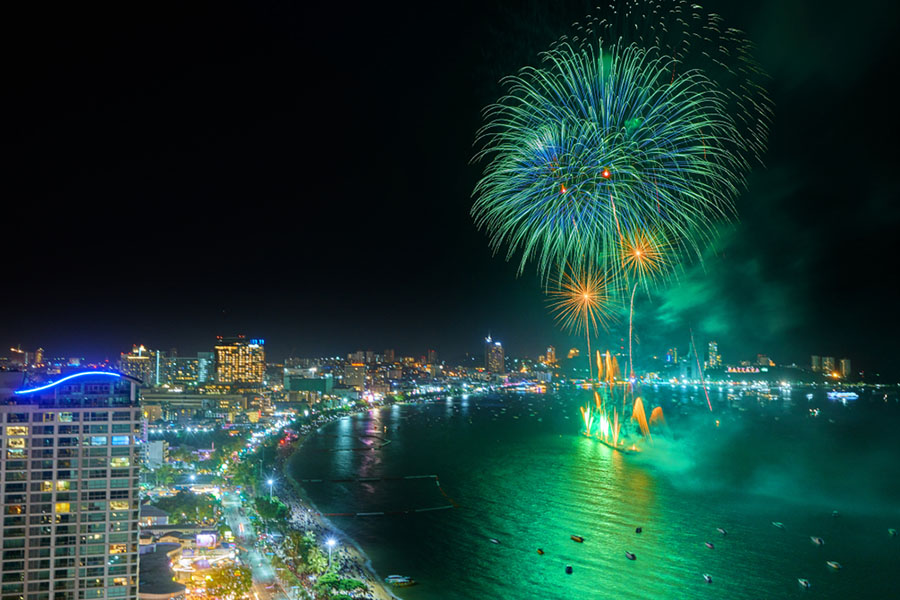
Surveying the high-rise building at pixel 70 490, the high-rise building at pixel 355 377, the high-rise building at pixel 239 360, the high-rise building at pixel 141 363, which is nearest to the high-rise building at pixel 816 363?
the high-rise building at pixel 355 377

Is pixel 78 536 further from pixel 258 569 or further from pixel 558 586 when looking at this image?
pixel 558 586

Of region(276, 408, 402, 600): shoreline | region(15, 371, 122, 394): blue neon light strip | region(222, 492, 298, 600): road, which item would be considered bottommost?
region(276, 408, 402, 600): shoreline

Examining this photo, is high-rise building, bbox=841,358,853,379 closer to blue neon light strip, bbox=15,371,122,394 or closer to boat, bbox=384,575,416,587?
boat, bbox=384,575,416,587

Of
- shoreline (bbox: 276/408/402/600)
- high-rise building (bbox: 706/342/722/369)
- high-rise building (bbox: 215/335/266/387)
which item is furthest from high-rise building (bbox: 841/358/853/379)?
shoreline (bbox: 276/408/402/600)

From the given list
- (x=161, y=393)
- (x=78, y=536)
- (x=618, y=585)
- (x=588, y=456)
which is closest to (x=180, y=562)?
(x=78, y=536)

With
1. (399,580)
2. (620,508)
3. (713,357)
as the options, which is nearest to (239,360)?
(620,508)

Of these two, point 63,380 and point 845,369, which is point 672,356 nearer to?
point 845,369
